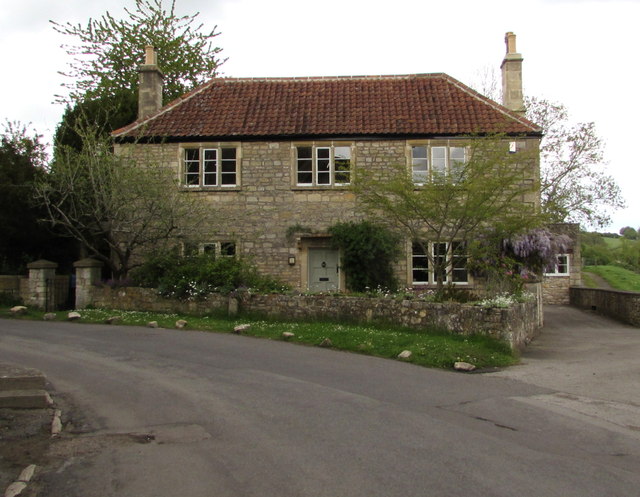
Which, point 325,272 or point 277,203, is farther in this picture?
point 325,272

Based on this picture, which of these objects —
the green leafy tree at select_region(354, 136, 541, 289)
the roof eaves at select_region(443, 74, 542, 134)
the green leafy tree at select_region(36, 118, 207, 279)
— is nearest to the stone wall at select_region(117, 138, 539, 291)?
the green leafy tree at select_region(36, 118, 207, 279)

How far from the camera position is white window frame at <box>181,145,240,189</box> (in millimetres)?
21188

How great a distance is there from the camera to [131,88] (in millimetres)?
29875

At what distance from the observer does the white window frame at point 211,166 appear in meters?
21.2

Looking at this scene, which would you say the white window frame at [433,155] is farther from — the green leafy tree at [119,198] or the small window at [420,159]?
the green leafy tree at [119,198]

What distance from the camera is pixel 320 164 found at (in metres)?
21.1

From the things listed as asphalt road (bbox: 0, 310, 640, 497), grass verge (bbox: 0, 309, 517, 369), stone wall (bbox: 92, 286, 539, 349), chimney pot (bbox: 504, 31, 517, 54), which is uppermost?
chimney pot (bbox: 504, 31, 517, 54)

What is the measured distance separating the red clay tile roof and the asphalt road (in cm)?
1155

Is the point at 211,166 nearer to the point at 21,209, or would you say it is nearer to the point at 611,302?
the point at 21,209

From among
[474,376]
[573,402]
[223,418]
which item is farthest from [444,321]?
[223,418]

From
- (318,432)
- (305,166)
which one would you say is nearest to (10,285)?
(305,166)

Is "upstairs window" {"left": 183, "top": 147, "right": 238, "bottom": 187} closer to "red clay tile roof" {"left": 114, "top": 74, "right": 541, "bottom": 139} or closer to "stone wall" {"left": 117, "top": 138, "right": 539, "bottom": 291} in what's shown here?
"stone wall" {"left": 117, "top": 138, "right": 539, "bottom": 291}

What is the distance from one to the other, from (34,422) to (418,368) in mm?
6393

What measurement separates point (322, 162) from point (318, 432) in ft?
50.7
